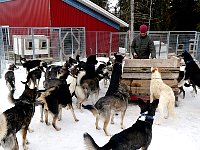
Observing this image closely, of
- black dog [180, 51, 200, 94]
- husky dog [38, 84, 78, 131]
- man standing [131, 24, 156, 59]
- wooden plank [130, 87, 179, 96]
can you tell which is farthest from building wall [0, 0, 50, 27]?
husky dog [38, 84, 78, 131]

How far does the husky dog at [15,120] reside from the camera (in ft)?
12.0

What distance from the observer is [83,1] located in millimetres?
17500

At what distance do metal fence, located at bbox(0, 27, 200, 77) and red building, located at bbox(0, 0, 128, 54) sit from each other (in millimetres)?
99

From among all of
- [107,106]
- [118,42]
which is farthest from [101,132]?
[118,42]

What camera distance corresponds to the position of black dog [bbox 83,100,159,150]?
328cm

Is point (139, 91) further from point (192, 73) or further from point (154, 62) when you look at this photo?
point (192, 73)

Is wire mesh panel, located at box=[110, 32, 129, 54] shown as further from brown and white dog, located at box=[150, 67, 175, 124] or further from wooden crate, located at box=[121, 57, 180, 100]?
brown and white dog, located at box=[150, 67, 175, 124]

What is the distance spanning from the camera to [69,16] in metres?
17.5

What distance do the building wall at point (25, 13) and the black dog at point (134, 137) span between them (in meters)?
13.7

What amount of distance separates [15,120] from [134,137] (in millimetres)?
1788

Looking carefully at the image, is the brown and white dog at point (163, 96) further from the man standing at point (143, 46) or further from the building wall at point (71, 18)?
the building wall at point (71, 18)

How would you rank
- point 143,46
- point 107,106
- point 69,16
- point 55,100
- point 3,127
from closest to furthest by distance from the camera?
point 3,127 → point 107,106 → point 55,100 → point 143,46 → point 69,16

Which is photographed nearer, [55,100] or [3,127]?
[3,127]

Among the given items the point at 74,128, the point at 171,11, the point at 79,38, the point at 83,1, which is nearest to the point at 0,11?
the point at 83,1
